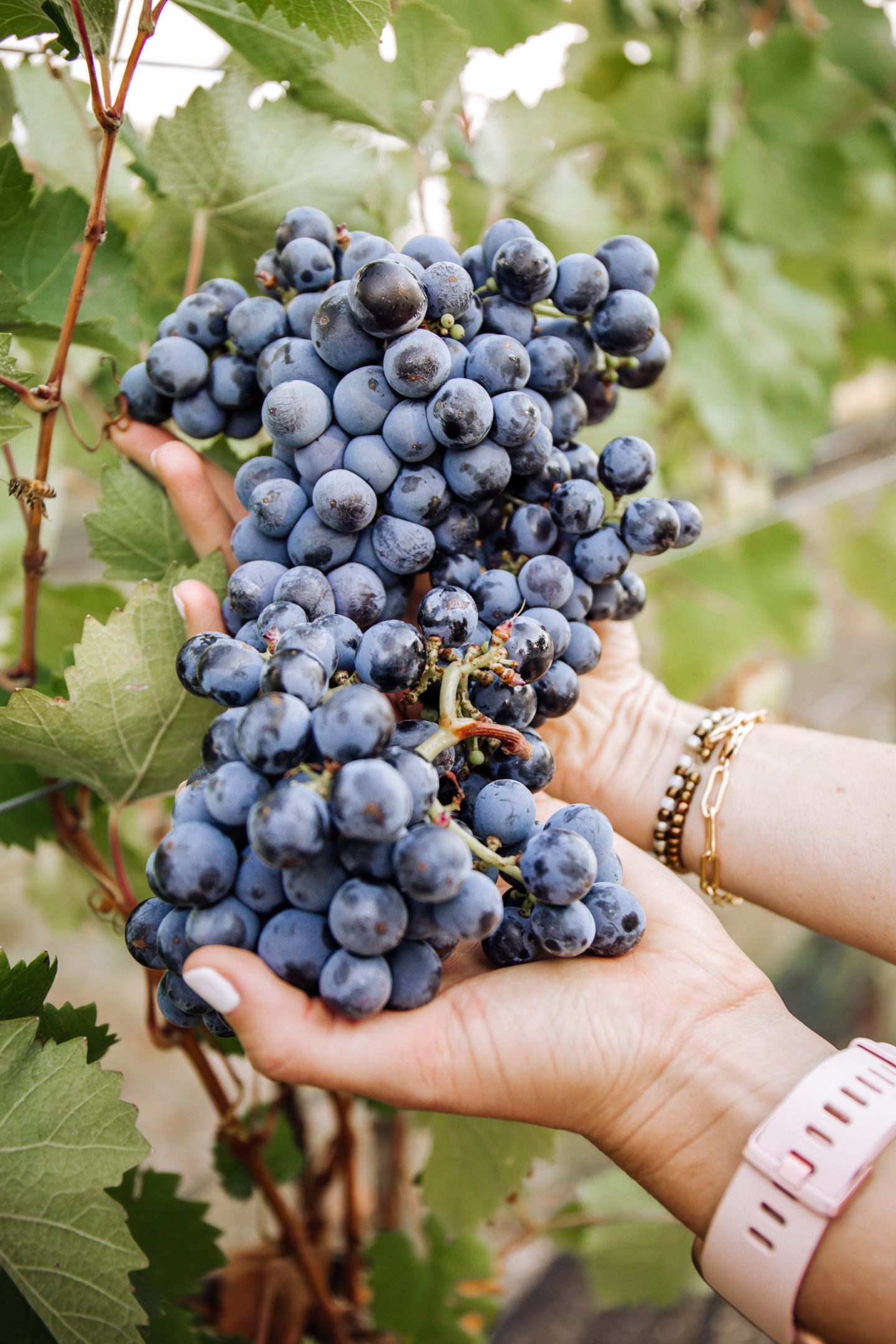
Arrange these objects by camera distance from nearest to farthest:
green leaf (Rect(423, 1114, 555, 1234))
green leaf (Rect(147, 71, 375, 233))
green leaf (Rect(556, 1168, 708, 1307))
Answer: green leaf (Rect(147, 71, 375, 233)) → green leaf (Rect(423, 1114, 555, 1234)) → green leaf (Rect(556, 1168, 708, 1307))

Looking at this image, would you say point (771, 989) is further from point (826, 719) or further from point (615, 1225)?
point (826, 719)

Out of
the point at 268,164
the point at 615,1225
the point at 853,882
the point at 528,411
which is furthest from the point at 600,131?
the point at 615,1225

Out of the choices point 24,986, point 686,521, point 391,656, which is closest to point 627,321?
point 686,521

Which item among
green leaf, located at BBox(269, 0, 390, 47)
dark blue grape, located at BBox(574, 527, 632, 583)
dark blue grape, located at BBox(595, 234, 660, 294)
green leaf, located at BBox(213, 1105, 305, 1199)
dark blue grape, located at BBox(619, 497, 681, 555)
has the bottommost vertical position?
green leaf, located at BBox(213, 1105, 305, 1199)

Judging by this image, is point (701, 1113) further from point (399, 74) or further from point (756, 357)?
point (756, 357)

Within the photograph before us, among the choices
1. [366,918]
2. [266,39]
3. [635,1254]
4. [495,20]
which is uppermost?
[495,20]

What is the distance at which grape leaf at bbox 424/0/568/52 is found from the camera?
107 cm

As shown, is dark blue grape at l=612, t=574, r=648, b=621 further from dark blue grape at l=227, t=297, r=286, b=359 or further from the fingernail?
the fingernail

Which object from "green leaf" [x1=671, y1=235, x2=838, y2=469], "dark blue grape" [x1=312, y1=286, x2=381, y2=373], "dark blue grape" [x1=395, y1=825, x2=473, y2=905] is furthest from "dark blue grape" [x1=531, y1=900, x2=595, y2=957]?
"green leaf" [x1=671, y1=235, x2=838, y2=469]

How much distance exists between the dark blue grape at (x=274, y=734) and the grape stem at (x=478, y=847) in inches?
3.8

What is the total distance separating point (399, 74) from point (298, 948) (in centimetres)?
89

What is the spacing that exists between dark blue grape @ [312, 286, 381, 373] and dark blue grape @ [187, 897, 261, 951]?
41cm

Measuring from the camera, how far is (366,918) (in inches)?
19.5

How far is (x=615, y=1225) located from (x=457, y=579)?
1.17 meters
